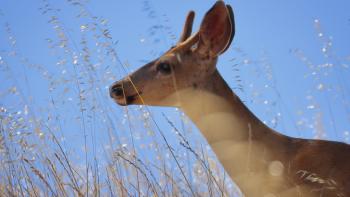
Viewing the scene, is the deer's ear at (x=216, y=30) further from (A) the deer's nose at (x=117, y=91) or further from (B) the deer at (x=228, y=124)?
(A) the deer's nose at (x=117, y=91)

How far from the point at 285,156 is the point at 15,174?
66.8 inches

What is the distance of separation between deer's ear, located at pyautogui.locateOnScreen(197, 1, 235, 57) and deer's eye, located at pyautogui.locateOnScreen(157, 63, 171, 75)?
251 millimetres

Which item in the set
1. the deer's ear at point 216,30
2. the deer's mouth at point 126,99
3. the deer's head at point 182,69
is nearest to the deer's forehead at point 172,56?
the deer's head at point 182,69

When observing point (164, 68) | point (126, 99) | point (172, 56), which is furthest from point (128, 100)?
point (172, 56)

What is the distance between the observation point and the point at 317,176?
455 centimetres

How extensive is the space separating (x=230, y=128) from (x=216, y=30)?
704mm

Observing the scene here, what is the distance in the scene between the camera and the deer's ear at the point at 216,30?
502 centimetres

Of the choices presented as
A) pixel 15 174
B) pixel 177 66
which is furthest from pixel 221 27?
pixel 15 174

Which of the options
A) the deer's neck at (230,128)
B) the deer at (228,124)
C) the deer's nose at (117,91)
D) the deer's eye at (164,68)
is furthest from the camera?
the deer's eye at (164,68)

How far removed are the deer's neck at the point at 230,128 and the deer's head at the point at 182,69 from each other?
0.09 meters

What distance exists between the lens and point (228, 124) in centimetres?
483

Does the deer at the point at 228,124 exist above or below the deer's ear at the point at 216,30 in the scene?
below

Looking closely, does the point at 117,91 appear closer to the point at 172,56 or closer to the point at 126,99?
the point at 126,99

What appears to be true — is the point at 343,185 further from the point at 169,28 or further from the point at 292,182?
the point at 169,28
